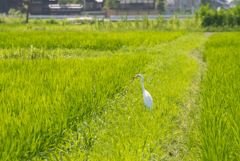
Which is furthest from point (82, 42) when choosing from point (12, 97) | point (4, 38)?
point (12, 97)

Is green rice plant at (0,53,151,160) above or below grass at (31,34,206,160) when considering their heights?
above

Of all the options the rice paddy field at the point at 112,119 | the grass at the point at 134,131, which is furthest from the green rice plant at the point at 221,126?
the grass at the point at 134,131

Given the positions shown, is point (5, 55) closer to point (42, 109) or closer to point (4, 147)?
point (42, 109)

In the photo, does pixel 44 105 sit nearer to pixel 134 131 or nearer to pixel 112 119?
pixel 112 119

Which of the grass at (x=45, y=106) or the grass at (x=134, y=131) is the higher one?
the grass at (x=45, y=106)

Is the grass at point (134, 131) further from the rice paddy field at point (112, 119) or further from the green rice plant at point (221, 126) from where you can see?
the green rice plant at point (221, 126)

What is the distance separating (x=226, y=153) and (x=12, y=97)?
6.40ft

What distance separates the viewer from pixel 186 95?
11.2 ft

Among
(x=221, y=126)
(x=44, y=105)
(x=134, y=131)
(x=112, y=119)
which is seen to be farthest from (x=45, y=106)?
(x=221, y=126)

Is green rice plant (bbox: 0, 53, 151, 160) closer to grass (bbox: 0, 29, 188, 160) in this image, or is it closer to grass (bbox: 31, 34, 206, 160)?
grass (bbox: 0, 29, 188, 160)

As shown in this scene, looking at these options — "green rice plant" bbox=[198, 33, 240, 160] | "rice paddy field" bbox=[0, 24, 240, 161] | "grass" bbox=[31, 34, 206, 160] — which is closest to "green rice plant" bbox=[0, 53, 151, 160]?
"rice paddy field" bbox=[0, 24, 240, 161]

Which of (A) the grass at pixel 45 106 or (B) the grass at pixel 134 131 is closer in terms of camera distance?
(A) the grass at pixel 45 106

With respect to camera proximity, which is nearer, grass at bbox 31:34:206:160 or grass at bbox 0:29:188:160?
grass at bbox 0:29:188:160

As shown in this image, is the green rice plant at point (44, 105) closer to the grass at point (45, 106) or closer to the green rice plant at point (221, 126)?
the grass at point (45, 106)
